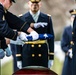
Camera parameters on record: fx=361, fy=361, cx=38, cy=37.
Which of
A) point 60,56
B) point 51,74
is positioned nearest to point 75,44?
point 60,56

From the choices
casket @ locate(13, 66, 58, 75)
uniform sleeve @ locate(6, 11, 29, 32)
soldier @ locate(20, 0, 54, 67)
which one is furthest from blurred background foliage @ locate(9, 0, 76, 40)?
casket @ locate(13, 66, 58, 75)

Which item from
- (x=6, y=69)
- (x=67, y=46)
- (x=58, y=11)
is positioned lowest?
(x=6, y=69)

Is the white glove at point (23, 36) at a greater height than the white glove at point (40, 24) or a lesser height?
lesser

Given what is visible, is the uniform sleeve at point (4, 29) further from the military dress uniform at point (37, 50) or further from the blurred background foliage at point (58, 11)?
the blurred background foliage at point (58, 11)

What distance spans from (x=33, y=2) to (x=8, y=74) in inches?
57.1

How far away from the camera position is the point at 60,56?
4.35 m

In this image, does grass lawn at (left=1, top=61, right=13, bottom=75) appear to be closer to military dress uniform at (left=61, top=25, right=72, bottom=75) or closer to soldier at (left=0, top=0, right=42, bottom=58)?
military dress uniform at (left=61, top=25, right=72, bottom=75)

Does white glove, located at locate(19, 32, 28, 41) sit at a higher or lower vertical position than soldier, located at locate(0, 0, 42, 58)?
lower

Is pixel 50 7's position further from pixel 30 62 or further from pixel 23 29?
pixel 23 29

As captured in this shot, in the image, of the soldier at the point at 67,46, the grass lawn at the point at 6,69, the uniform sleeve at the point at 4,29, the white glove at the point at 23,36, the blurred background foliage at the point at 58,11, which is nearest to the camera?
the uniform sleeve at the point at 4,29

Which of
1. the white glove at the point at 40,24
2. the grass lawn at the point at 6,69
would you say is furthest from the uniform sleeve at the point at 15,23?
the grass lawn at the point at 6,69

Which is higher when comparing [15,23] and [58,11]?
[58,11]

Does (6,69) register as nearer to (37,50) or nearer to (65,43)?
(65,43)

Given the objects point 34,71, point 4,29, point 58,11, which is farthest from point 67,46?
point 34,71
